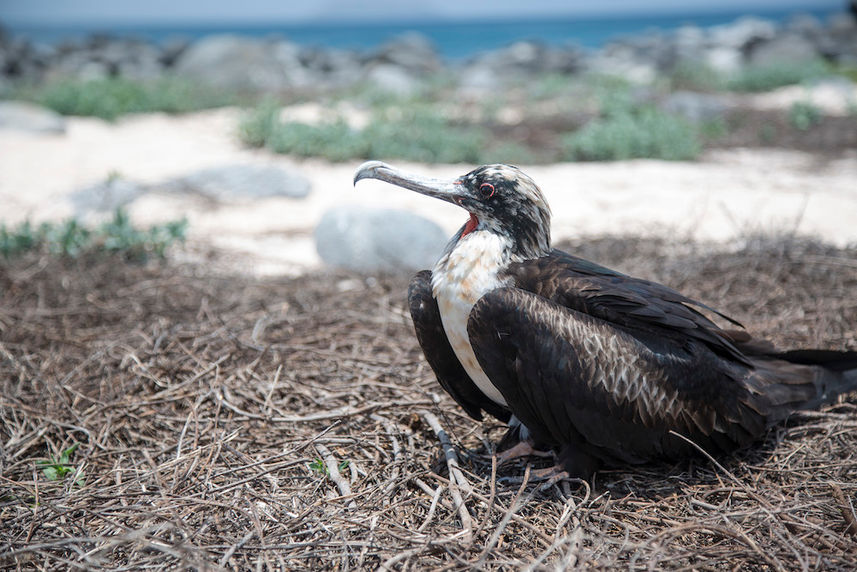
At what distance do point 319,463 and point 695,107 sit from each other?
10330mm

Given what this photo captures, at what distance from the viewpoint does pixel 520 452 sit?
266 cm

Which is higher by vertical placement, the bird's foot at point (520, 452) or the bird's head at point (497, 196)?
the bird's head at point (497, 196)

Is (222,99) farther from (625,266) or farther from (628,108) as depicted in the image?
(625,266)

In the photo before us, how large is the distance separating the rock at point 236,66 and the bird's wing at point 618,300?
A: 13.0m

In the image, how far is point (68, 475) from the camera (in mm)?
2559

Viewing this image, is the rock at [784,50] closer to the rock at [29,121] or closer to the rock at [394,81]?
the rock at [394,81]

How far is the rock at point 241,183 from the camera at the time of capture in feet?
22.7

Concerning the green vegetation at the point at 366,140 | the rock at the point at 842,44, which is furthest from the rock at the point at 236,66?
the rock at the point at 842,44

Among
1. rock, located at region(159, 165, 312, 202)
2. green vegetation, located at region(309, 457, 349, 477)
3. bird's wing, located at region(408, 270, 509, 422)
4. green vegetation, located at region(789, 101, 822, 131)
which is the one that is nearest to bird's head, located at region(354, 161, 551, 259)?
bird's wing, located at region(408, 270, 509, 422)

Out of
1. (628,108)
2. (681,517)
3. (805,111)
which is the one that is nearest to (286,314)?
(681,517)

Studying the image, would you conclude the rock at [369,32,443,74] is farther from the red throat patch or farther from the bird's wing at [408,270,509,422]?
the bird's wing at [408,270,509,422]

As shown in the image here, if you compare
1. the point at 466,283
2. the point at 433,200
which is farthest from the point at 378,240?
the point at 466,283

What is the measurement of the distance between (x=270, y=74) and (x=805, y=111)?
1078cm

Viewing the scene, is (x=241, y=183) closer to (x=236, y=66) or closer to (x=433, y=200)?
(x=433, y=200)
